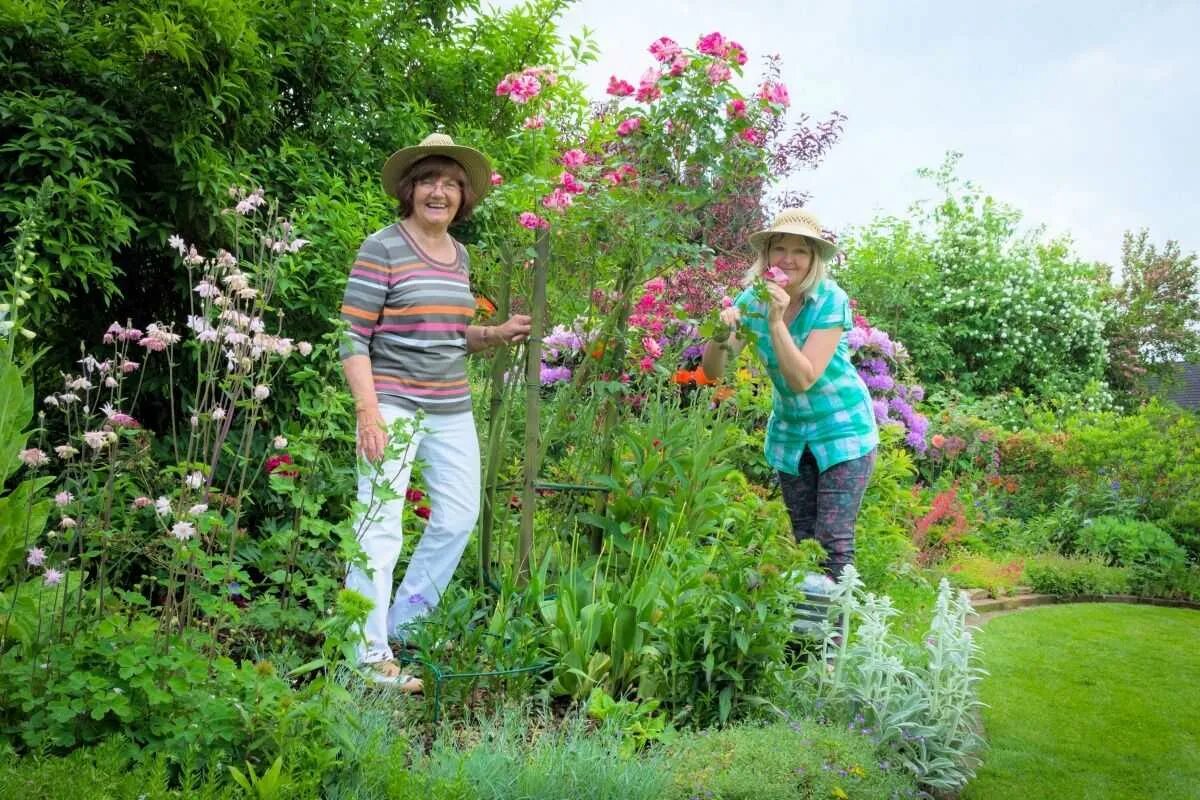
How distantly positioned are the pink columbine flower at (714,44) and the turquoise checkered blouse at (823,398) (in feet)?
2.90

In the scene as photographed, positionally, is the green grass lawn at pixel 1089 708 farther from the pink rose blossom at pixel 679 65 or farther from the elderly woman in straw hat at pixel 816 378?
the pink rose blossom at pixel 679 65

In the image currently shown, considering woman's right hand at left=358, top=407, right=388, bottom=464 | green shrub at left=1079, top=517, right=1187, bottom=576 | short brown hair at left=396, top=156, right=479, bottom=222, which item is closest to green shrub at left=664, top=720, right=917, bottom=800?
woman's right hand at left=358, top=407, right=388, bottom=464

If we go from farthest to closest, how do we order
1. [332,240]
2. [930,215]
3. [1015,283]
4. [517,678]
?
[930,215], [1015,283], [332,240], [517,678]

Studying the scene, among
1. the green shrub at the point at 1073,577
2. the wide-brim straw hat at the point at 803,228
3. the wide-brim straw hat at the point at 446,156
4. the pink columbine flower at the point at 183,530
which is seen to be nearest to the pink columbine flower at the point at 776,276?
the wide-brim straw hat at the point at 803,228

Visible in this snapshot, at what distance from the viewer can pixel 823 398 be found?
3.71 meters

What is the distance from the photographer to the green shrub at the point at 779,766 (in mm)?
2457

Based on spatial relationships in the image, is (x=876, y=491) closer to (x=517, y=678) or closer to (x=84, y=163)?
(x=517, y=678)

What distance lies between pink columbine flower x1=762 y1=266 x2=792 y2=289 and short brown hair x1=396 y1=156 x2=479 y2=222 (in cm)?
110

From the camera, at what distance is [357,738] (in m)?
2.40

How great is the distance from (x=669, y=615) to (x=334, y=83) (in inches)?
138

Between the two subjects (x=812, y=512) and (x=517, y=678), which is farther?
(x=812, y=512)

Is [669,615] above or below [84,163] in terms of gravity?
below

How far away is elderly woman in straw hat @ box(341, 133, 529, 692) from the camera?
3.13 meters

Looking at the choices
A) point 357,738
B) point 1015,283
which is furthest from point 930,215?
point 357,738
